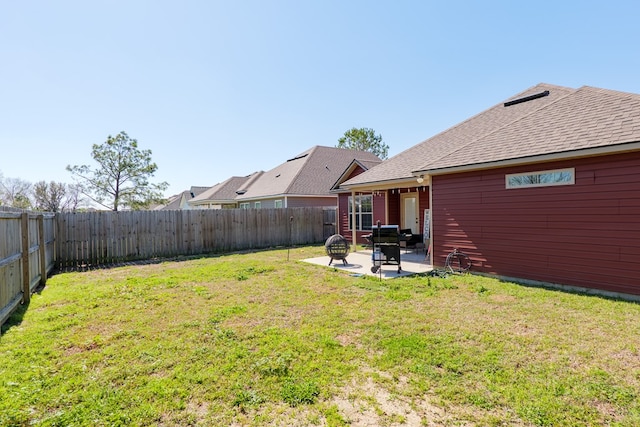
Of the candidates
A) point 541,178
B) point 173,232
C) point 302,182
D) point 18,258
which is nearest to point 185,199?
point 302,182

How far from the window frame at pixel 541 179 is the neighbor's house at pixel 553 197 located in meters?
0.02

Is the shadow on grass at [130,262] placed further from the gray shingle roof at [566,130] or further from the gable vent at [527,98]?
the gable vent at [527,98]

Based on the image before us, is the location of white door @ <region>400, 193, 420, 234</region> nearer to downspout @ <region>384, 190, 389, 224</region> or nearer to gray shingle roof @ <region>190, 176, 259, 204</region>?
downspout @ <region>384, 190, 389, 224</region>

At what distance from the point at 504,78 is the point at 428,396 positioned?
14329 millimetres

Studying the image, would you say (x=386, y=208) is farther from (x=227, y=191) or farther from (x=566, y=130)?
(x=227, y=191)

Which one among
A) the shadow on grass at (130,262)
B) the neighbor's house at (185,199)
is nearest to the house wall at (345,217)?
the shadow on grass at (130,262)

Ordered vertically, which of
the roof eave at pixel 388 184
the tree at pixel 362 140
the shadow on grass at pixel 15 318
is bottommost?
the shadow on grass at pixel 15 318

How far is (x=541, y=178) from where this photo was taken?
6.59 meters

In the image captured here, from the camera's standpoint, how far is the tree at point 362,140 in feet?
147

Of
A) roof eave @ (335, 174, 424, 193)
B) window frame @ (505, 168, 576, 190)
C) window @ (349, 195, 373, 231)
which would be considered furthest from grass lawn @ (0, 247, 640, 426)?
window @ (349, 195, 373, 231)

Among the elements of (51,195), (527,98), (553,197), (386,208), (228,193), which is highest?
(527,98)

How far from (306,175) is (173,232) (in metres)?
10.3

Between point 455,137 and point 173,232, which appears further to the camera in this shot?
point 173,232

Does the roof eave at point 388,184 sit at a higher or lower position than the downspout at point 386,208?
higher
